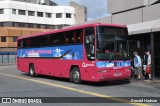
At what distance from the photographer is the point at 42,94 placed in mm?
14336

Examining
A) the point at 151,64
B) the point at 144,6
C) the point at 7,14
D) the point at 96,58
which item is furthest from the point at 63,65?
the point at 7,14

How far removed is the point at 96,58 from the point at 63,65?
3.70 m

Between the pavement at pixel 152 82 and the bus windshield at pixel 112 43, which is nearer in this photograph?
the bus windshield at pixel 112 43

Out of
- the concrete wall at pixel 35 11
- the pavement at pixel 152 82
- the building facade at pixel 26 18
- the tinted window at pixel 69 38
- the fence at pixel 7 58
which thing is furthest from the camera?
the concrete wall at pixel 35 11

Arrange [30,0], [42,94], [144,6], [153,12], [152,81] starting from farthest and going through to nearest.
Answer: [30,0] < [144,6] < [153,12] < [152,81] < [42,94]

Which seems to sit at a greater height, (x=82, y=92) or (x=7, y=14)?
(x=7, y=14)

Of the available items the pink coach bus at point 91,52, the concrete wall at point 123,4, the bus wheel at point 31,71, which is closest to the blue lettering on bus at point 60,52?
the pink coach bus at point 91,52

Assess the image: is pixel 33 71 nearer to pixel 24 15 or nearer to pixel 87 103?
pixel 87 103

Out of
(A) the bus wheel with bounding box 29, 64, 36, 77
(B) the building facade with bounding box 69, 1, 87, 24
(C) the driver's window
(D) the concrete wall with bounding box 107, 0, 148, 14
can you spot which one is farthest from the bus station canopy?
(B) the building facade with bounding box 69, 1, 87, 24

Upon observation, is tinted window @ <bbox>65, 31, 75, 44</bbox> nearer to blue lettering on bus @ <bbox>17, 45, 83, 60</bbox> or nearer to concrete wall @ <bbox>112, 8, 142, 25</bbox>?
blue lettering on bus @ <bbox>17, 45, 83, 60</bbox>

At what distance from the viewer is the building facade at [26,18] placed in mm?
85000

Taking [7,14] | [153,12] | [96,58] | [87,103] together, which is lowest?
[87,103]

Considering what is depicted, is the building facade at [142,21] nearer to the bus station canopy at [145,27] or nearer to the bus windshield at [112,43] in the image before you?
the bus station canopy at [145,27]

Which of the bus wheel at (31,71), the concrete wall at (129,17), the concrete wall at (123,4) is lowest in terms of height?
the bus wheel at (31,71)
